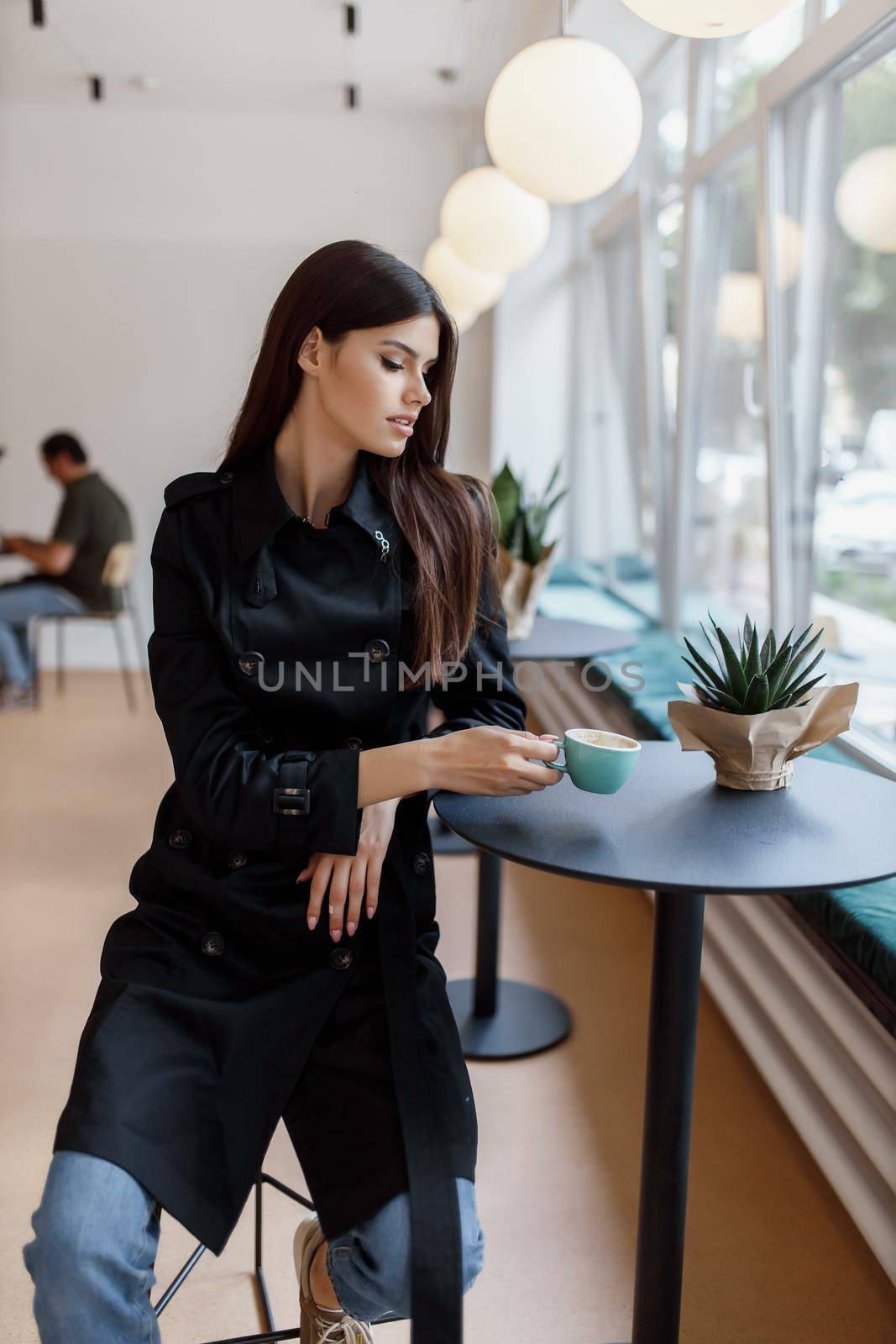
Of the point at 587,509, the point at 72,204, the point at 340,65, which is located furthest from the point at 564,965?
the point at 72,204

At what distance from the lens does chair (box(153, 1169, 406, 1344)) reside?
133 cm

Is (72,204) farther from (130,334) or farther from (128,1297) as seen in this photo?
(128,1297)

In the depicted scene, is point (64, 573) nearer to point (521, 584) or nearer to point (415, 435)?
point (521, 584)

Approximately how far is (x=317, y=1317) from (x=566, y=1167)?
0.84 meters

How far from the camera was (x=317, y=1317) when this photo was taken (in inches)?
44.3

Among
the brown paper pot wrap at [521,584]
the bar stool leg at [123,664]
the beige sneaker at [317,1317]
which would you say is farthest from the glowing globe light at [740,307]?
the bar stool leg at [123,664]

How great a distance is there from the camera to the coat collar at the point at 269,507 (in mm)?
1262

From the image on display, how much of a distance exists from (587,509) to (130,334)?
93.3 inches

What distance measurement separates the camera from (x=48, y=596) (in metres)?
5.08

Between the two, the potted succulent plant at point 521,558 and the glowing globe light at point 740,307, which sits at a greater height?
the glowing globe light at point 740,307

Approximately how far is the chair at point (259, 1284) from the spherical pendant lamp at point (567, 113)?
172 centimetres

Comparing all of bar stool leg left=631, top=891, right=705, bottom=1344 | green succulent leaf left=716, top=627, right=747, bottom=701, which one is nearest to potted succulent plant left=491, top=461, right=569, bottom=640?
green succulent leaf left=716, top=627, right=747, bottom=701

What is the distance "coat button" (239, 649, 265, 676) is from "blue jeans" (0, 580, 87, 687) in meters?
4.10

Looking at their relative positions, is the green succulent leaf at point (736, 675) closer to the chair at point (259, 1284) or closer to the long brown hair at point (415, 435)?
the long brown hair at point (415, 435)
